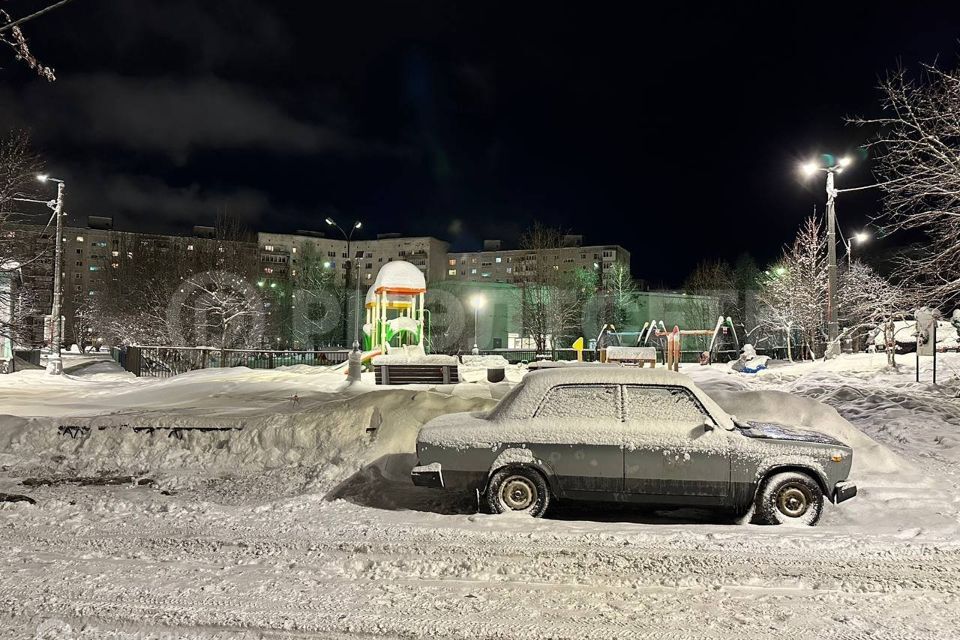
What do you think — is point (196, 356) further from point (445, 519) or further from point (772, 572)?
point (772, 572)

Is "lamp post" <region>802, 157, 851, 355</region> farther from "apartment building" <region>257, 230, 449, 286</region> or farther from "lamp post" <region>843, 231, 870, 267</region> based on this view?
"apartment building" <region>257, 230, 449, 286</region>

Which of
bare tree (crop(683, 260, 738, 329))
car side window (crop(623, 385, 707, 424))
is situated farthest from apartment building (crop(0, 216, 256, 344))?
bare tree (crop(683, 260, 738, 329))

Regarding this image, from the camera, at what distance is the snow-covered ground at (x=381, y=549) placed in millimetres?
3908

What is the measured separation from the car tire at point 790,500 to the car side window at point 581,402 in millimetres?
1613

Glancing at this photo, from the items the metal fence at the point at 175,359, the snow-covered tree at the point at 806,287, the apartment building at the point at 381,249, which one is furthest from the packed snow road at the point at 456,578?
the apartment building at the point at 381,249

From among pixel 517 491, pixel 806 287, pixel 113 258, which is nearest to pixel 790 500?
pixel 517 491

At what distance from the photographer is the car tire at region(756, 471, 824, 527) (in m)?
5.80

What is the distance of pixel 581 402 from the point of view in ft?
20.6

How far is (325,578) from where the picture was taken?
4.58 metres

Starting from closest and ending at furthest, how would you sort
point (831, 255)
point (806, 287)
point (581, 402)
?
point (581, 402), point (831, 255), point (806, 287)

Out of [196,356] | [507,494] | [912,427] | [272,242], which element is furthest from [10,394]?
[272,242]

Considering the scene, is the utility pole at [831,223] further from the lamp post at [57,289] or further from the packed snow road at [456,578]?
the lamp post at [57,289]

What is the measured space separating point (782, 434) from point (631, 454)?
1647 millimetres

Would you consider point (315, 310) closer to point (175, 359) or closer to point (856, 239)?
point (175, 359)
